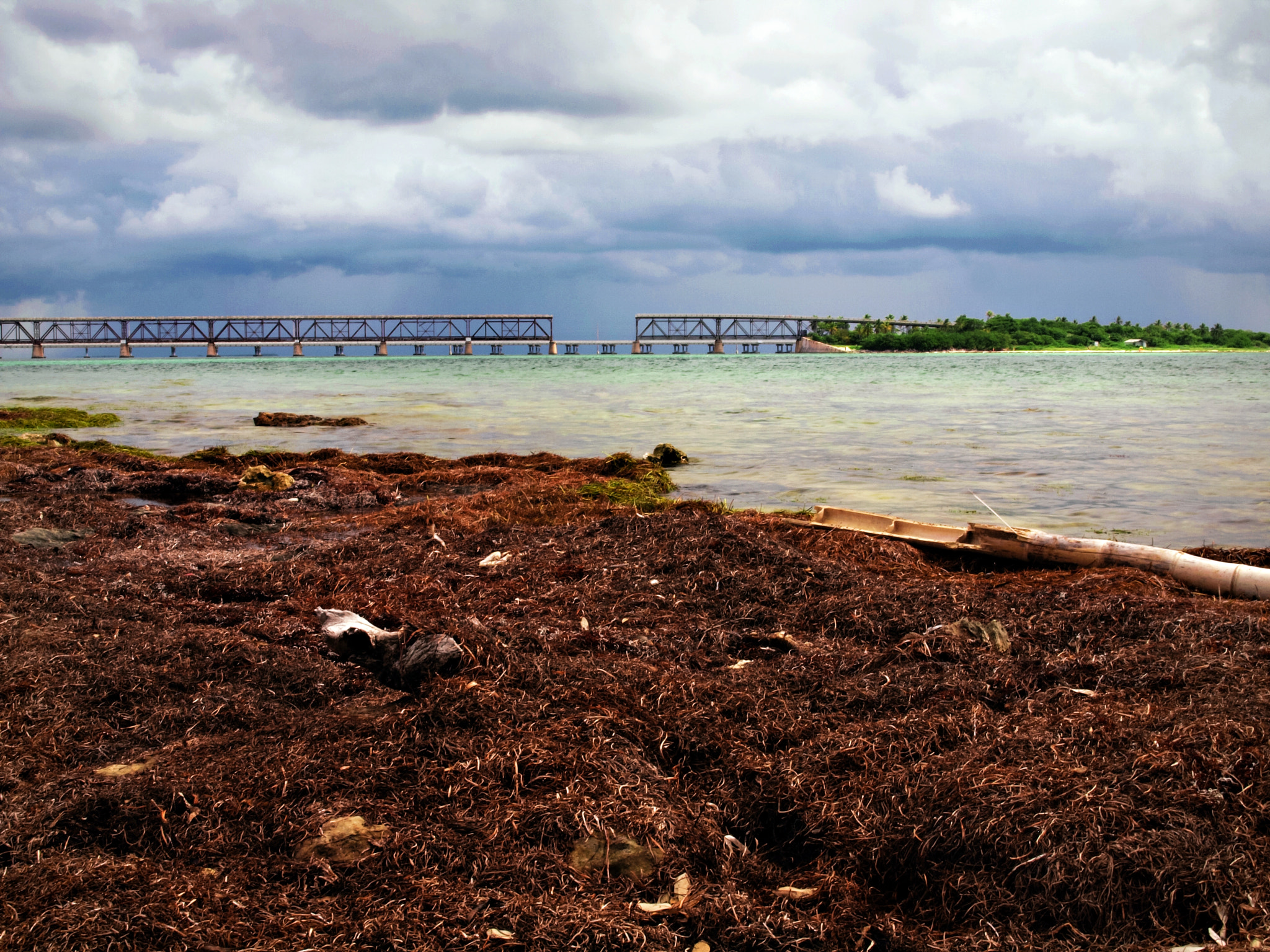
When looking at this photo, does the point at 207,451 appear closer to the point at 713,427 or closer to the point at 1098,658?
the point at 713,427

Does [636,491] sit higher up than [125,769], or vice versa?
[636,491]

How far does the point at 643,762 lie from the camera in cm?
349

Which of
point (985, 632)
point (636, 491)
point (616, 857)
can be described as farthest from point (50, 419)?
point (616, 857)

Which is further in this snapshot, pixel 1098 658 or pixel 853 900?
pixel 1098 658

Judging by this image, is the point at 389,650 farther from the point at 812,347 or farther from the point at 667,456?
the point at 812,347

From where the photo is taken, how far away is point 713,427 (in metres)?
21.0

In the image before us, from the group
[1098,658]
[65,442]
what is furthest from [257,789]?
[65,442]

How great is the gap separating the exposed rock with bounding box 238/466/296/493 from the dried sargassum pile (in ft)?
15.7

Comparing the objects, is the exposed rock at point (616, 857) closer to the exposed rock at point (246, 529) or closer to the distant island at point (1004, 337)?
the exposed rock at point (246, 529)

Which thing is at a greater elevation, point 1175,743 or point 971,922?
point 1175,743

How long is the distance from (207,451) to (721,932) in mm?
14146

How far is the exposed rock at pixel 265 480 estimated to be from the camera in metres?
11.0

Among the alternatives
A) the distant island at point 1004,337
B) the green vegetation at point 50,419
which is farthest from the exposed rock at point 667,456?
the distant island at point 1004,337

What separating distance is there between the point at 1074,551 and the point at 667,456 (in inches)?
318
